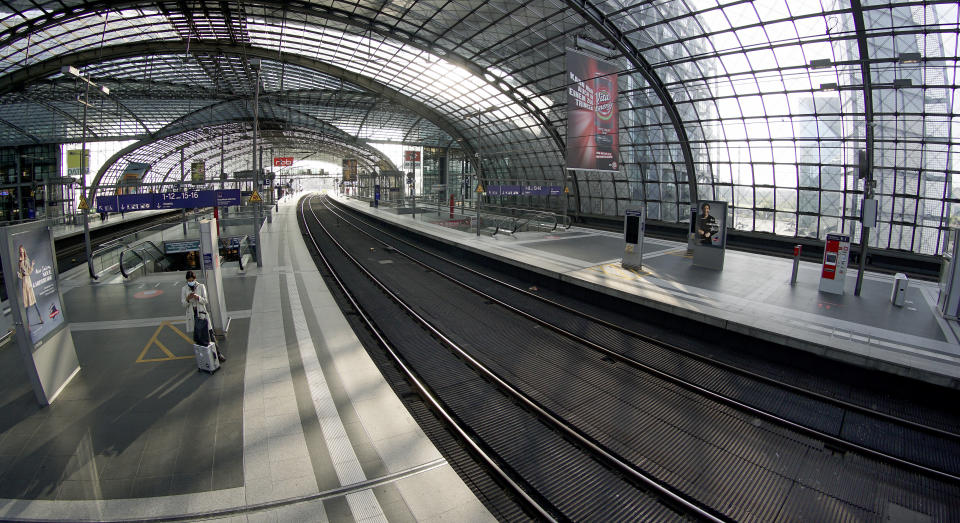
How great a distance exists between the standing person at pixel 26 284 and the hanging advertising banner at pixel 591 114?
1618cm

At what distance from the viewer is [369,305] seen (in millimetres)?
13117

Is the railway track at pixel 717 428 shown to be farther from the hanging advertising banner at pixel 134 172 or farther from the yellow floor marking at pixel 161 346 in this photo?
the hanging advertising banner at pixel 134 172

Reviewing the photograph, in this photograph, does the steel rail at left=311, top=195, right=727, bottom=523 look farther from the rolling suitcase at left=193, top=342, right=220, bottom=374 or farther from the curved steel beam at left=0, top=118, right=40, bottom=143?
the curved steel beam at left=0, top=118, right=40, bottom=143

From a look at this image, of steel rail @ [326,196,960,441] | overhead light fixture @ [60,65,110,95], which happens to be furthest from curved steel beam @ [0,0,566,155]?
steel rail @ [326,196,960,441]

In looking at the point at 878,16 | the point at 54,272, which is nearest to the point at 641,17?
the point at 878,16

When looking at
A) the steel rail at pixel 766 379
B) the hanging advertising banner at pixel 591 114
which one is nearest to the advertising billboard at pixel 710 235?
the hanging advertising banner at pixel 591 114

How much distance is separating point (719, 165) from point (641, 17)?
34.4 ft

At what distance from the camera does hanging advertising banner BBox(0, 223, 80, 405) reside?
6090 millimetres

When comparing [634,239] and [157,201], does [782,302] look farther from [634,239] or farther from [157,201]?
[157,201]

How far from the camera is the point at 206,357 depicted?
25.1 feet

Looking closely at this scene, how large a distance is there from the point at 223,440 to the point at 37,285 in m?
4.29

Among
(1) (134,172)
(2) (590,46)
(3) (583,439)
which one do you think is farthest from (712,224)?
(1) (134,172)

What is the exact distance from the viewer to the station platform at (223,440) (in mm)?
4551

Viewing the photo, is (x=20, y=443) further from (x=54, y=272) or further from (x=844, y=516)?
(x=844, y=516)
